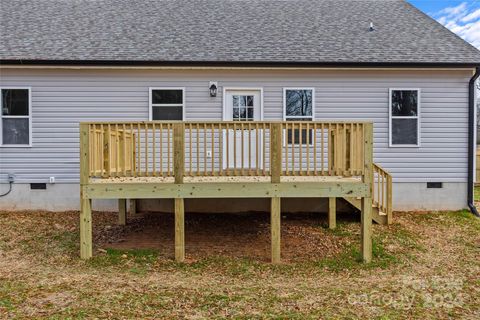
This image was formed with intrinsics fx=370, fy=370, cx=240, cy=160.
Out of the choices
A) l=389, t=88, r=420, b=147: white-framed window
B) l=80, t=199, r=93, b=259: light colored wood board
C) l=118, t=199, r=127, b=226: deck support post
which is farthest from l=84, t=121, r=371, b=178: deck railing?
l=389, t=88, r=420, b=147: white-framed window

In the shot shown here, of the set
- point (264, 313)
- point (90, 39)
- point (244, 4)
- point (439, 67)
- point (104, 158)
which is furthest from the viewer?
point (244, 4)

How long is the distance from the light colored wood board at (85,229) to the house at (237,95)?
302 centimetres

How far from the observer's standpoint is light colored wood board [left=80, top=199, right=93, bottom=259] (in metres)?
5.65

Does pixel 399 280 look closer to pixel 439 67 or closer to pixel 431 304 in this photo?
pixel 431 304

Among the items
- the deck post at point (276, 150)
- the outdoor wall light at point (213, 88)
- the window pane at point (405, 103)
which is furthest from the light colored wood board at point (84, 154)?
the window pane at point (405, 103)

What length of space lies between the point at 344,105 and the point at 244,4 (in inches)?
200

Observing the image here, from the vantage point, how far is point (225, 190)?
569cm

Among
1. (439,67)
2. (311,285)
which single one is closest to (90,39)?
(311,285)

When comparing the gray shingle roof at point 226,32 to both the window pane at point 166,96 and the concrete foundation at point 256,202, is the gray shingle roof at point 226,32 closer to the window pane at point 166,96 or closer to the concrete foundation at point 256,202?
the window pane at point 166,96

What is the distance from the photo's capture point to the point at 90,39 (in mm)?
8789

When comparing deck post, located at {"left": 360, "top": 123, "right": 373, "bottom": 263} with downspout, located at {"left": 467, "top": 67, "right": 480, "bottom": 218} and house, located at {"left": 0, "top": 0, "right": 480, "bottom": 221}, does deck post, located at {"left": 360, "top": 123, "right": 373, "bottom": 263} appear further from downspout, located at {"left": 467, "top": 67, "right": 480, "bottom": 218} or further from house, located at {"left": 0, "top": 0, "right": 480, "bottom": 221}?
downspout, located at {"left": 467, "top": 67, "right": 480, "bottom": 218}

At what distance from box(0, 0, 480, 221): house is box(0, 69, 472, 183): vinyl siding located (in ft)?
0.08

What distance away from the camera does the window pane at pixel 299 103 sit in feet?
27.8

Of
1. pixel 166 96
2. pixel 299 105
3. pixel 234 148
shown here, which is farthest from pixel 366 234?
pixel 166 96
